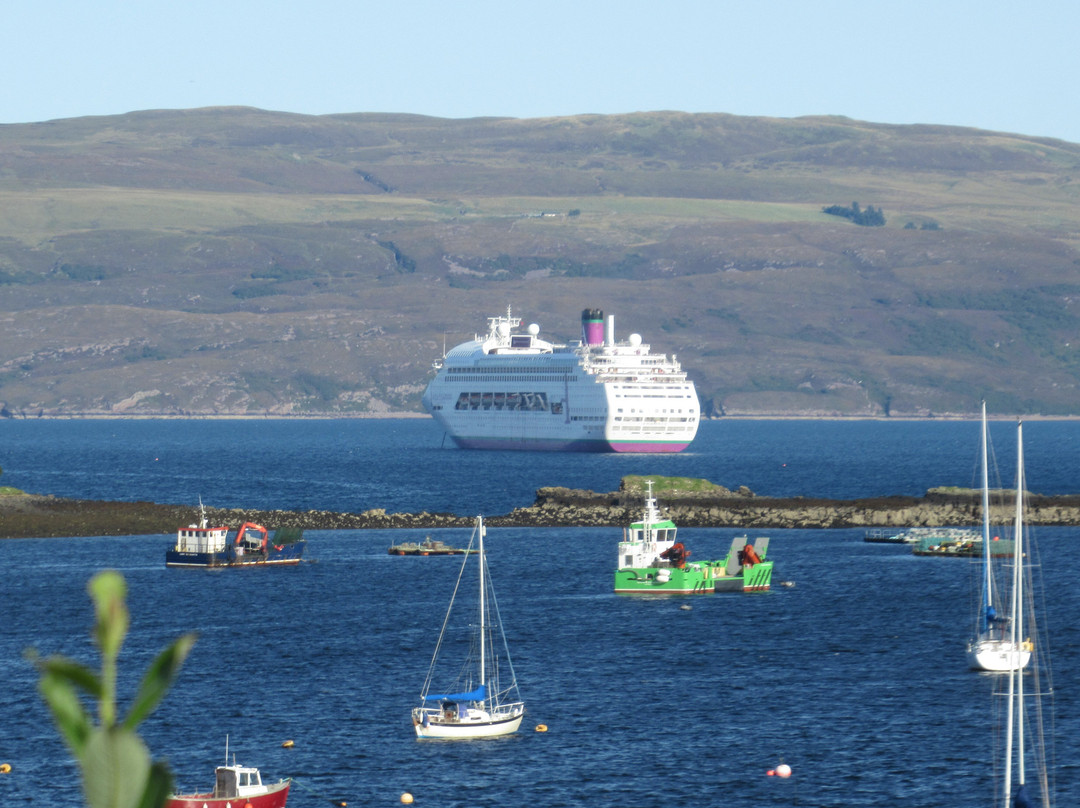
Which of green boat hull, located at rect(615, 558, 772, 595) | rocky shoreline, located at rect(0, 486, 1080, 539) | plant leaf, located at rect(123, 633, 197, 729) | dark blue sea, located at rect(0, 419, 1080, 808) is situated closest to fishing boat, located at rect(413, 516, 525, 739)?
dark blue sea, located at rect(0, 419, 1080, 808)

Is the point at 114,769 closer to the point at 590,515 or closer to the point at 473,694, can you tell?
the point at 473,694

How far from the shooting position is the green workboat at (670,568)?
83375 millimetres

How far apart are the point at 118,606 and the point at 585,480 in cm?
15744

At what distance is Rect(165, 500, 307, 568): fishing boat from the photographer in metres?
96.2

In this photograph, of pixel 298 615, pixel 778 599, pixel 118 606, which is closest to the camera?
pixel 118 606

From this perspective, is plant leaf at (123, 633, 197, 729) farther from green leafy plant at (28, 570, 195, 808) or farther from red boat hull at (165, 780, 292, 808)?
red boat hull at (165, 780, 292, 808)

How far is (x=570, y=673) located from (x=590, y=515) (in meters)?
64.6

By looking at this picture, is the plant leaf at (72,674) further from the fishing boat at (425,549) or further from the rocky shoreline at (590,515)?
the rocky shoreline at (590,515)

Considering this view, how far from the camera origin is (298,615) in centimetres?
7500

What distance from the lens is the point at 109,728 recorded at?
4371 millimetres

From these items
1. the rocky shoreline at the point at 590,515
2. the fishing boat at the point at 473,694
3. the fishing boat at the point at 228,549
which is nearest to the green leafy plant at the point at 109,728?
the fishing boat at the point at 473,694

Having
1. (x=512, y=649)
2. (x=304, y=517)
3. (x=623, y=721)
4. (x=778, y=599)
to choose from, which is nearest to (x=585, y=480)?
(x=304, y=517)

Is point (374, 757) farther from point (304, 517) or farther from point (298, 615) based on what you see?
point (304, 517)

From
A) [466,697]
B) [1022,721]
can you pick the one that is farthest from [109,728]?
[466,697]
